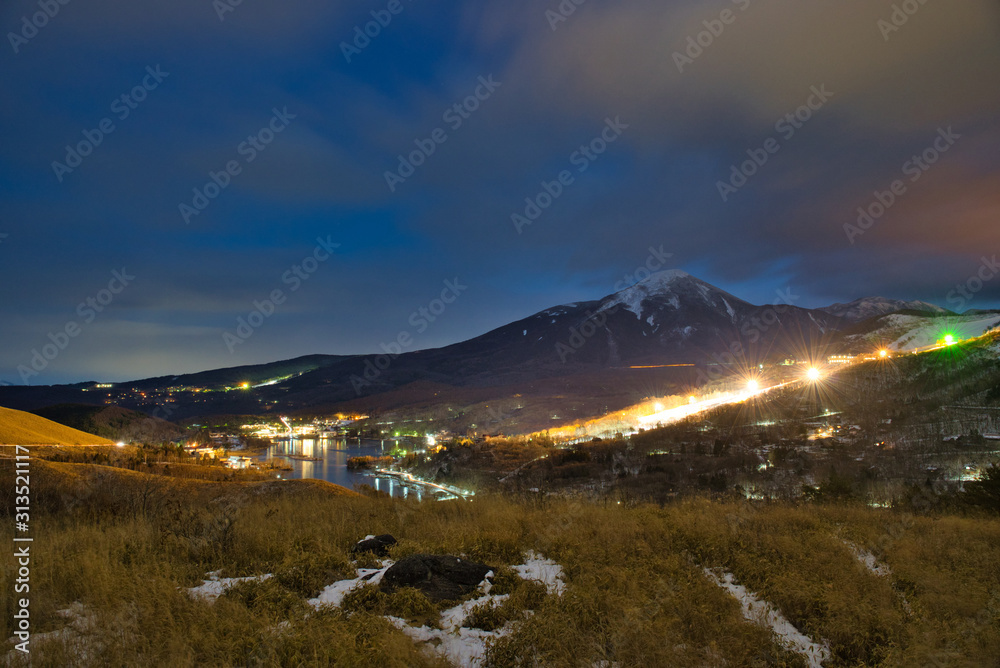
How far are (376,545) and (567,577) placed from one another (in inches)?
152

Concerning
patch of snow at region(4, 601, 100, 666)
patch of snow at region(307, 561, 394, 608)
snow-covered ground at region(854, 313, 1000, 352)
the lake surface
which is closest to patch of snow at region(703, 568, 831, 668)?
patch of snow at region(307, 561, 394, 608)

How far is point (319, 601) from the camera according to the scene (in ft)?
21.3

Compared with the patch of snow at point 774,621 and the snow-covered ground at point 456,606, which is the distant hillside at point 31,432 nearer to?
the snow-covered ground at point 456,606

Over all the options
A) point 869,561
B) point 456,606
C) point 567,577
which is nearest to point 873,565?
point 869,561

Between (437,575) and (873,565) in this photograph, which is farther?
(873,565)

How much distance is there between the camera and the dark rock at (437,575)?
22.5 feet

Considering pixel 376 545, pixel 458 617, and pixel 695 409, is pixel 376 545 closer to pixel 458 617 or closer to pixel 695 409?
pixel 458 617

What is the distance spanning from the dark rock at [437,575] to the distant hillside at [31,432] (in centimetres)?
1764

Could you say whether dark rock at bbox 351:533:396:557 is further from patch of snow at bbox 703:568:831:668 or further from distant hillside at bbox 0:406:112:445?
distant hillside at bbox 0:406:112:445

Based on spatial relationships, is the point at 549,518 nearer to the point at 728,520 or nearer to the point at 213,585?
the point at 728,520

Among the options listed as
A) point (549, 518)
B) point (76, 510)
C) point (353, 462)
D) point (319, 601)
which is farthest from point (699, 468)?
point (353, 462)

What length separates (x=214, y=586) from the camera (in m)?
6.86

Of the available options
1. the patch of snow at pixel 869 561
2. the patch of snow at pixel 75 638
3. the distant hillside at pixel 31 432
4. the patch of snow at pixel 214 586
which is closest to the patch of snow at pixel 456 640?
the patch of snow at pixel 214 586

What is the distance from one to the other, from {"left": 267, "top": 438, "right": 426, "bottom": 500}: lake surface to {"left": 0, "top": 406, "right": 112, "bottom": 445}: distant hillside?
15.0 meters
